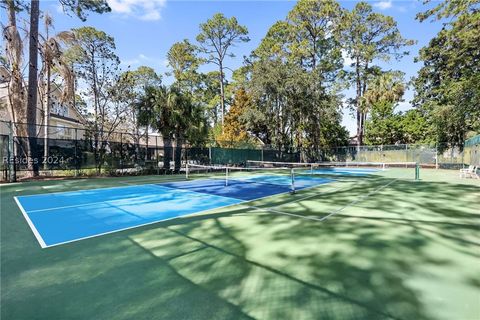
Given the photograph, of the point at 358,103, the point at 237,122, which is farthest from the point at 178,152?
the point at 358,103

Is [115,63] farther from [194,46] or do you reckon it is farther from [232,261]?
[232,261]

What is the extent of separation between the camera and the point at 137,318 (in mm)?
2393

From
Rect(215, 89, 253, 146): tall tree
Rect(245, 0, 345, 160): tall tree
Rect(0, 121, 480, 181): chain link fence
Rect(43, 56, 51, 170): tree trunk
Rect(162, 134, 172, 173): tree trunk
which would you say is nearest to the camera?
Rect(0, 121, 480, 181): chain link fence

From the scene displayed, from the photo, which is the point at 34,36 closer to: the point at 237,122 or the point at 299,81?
the point at 237,122

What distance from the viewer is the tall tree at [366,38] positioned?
105 feet

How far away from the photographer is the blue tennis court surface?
16.9ft

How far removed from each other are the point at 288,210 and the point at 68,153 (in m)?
13.3

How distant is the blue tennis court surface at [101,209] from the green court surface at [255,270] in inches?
16.0

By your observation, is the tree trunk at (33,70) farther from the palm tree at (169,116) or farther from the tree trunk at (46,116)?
the palm tree at (169,116)

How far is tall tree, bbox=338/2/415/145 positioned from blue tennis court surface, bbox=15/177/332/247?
31.1m

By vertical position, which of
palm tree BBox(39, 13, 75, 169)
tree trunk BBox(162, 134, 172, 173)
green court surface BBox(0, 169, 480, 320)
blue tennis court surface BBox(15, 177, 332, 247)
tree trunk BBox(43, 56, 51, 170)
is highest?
palm tree BBox(39, 13, 75, 169)

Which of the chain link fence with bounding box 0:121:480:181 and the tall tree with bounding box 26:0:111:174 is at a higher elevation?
the tall tree with bounding box 26:0:111:174

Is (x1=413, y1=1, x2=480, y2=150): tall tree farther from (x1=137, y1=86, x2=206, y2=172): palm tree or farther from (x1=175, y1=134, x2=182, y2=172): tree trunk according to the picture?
(x1=175, y1=134, x2=182, y2=172): tree trunk

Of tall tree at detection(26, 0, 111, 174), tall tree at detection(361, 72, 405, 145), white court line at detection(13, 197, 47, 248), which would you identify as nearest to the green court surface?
white court line at detection(13, 197, 47, 248)
